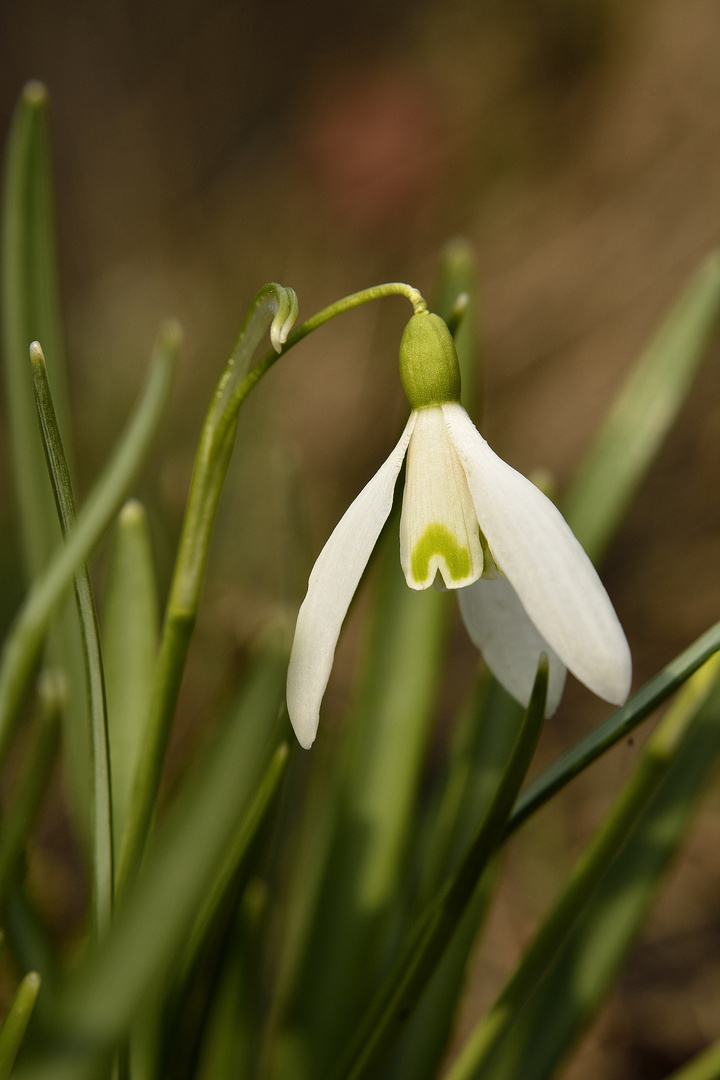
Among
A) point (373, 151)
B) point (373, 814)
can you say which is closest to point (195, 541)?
point (373, 814)

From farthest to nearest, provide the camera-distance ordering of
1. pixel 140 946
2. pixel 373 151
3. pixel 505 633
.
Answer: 1. pixel 373 151
2. pixel 505 633
3. pixel 140 946

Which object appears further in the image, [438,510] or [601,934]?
[601,934]

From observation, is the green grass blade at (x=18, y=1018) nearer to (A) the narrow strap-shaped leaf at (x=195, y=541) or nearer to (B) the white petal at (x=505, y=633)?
(A) the narrow strap-shaped leaf at (x=195, y=541)

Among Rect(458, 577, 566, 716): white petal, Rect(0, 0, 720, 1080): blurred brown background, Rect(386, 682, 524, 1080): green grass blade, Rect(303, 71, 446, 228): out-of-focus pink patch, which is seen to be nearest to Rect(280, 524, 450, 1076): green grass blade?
Rect(386, 682, 524, 1080): green grass blade

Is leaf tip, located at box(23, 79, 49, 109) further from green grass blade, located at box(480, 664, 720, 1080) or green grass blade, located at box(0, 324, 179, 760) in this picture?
green grass blade, located at box(480, 664, 720, 1080)

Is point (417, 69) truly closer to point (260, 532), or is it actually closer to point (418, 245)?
point (418, 245)

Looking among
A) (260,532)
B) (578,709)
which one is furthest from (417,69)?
(578,709)

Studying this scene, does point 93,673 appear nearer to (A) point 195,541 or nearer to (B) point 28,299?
(A) point 195,541
